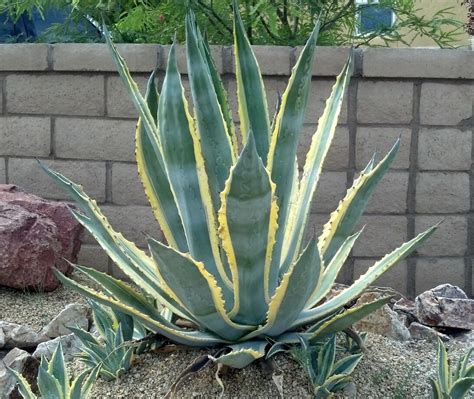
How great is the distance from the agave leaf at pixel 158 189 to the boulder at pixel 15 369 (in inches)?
29.1

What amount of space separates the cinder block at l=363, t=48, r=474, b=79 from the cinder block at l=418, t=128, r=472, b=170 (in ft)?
0.98

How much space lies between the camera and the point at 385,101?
425 centimetres

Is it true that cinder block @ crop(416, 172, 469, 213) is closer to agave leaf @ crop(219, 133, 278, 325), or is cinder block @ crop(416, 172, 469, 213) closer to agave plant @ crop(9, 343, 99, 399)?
agave leaf @ crop(219, 133, 278, 325)

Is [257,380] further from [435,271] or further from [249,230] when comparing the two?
[435,271]

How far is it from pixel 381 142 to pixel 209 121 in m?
2.25

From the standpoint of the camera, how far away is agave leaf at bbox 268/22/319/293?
2217mm

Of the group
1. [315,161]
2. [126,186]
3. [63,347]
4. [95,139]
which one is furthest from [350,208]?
[95,139]

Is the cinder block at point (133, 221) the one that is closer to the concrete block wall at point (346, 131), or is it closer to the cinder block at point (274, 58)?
the concrete block wall at point (346, 131)

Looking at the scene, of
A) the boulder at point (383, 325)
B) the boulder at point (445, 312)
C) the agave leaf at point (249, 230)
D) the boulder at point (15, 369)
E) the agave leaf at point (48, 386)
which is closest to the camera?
the agave leaf at point (249, 230)

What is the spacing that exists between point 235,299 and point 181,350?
1.10ft

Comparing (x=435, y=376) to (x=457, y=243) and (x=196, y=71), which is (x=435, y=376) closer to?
(x=196, y=71)

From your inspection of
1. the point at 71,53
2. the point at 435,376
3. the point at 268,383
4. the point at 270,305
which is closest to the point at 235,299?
the point at 270,305

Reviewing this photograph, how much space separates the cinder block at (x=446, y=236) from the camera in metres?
4.32

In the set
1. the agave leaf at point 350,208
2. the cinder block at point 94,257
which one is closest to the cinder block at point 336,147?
the cinder block at point 94,257
